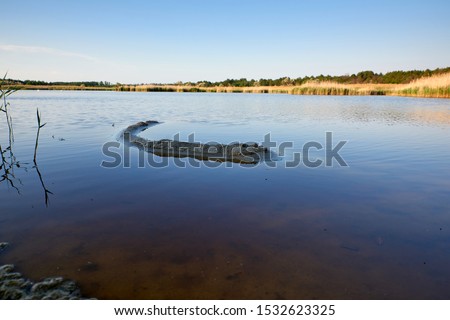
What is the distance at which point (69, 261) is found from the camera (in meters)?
3.32

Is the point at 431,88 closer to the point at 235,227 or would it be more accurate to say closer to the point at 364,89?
the point at 364,89

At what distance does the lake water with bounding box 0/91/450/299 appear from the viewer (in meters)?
2.98

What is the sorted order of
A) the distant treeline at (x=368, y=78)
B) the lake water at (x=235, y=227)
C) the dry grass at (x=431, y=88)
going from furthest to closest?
the distant treeline at (x=368, y=78), the dry grass at (x=431, y=88), the lake water at (x=235, y=227)

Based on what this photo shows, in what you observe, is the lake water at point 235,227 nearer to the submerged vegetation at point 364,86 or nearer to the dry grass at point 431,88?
the submerged vegetation at point 364,86

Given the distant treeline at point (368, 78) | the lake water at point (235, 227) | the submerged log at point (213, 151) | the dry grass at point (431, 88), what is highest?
the distant treeline at point (368, 78)

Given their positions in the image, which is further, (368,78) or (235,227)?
(368,78)

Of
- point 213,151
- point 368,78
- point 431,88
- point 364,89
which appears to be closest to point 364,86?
point 364,89

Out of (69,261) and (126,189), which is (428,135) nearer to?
(126,189)

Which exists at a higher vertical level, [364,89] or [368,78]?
[368,78]

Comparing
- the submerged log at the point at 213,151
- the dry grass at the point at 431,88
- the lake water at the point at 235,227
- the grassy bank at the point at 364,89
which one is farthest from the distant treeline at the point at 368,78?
the lake water at the point at 235,227

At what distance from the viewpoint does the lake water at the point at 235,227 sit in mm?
2984

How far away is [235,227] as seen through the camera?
165 inches

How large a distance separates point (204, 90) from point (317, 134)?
6112 cm

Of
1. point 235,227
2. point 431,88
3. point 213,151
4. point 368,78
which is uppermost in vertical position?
point 368,78
